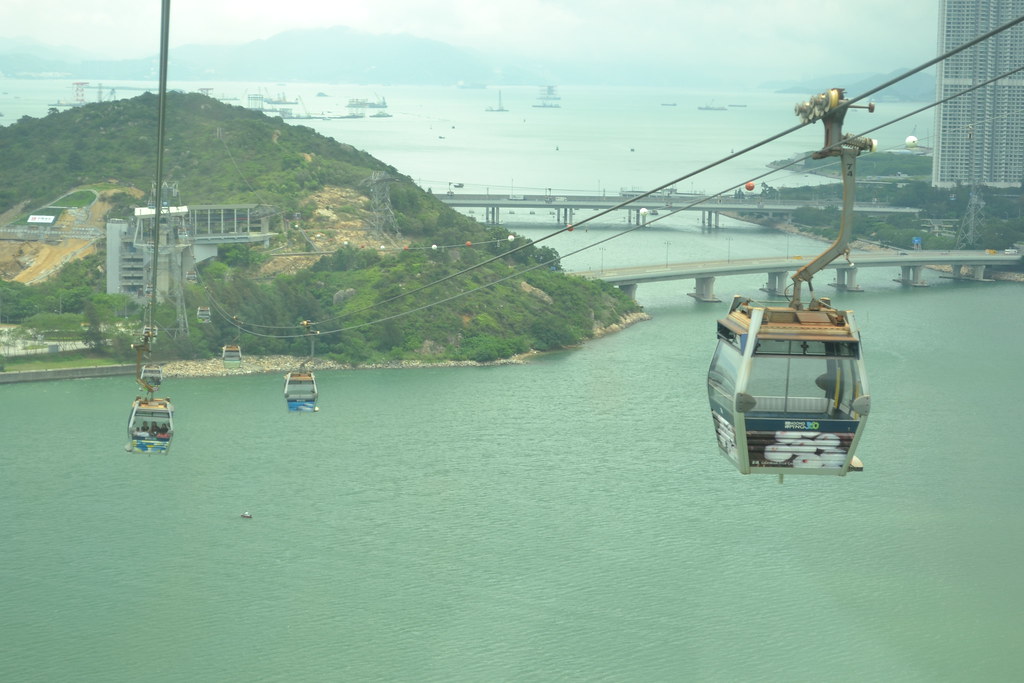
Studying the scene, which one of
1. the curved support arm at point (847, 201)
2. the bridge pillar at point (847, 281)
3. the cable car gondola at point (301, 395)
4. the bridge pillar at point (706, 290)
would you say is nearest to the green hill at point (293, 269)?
the bridge pillar at point (706, 290)

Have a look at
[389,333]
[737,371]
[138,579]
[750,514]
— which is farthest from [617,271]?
[737,371]

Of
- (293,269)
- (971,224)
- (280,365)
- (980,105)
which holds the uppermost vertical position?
(980,105)

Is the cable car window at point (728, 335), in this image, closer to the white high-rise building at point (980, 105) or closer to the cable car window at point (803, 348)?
the cable car window at point (803, 348)

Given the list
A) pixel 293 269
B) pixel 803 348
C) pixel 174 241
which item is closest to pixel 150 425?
pixel 803 348

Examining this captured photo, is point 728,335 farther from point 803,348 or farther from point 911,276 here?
point 911,276

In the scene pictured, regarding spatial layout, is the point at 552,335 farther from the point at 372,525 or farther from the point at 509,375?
the point at 372,525

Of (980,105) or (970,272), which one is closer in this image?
(970,272)
